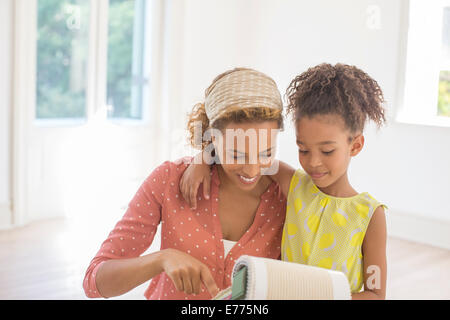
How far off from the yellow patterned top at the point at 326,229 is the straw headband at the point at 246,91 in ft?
0.60

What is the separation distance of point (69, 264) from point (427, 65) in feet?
10.7

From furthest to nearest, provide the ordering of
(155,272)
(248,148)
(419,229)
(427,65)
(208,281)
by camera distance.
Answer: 1. (427,65)
2. (419,229)
3. (248,148)
4. (155,272)
5. (208,281)

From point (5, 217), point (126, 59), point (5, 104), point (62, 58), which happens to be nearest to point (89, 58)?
point (62, 58)

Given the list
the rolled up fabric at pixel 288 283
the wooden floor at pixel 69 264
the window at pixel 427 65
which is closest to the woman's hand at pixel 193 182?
the rolled up fabric at pixel 288 283

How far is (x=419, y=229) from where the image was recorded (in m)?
4.64

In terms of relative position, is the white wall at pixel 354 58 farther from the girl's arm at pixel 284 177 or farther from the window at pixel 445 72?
the girl's arm at pixel 284 177

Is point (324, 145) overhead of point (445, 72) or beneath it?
beneath

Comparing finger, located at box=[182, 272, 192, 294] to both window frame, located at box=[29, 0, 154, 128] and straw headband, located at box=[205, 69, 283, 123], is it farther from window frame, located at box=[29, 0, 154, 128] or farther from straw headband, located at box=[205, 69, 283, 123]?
window frame, located at box=[29, 0, 154, 128]

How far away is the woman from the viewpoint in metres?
1.00

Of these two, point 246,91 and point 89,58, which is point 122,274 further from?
point 89,58

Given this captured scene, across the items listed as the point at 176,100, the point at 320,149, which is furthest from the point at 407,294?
the point at 176,100

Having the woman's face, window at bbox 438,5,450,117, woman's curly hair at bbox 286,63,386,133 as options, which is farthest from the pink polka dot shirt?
window at bbox 438,5,450,117

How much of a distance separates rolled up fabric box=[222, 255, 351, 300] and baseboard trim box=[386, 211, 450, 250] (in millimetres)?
4267

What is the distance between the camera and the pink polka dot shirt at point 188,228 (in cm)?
110
